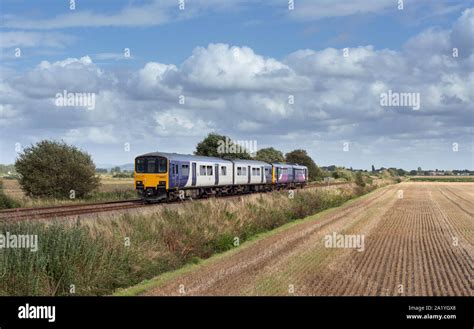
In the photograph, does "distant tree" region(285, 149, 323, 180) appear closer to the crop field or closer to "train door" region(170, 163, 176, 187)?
"train door" region(170, 163, 176, 187)

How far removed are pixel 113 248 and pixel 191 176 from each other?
20.4 meters

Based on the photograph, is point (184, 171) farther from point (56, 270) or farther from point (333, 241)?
point (56, 270)

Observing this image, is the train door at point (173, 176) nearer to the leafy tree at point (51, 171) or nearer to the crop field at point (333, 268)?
the leafy tree at point (51, 171)

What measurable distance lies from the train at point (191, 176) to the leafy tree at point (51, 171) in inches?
201

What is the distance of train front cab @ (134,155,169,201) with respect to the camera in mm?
30547

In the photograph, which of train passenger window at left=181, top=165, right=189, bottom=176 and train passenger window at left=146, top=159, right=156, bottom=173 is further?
train passenger window at left=181, top=165, right=189, bottom=176

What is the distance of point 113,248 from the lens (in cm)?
1360

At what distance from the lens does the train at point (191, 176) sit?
101ft

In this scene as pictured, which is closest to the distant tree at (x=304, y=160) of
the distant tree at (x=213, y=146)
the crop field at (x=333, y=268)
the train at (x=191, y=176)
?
the distant tree at (x=213, y=146)

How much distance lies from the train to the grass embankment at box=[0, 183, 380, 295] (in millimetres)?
8827

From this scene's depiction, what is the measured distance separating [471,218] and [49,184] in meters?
23.9

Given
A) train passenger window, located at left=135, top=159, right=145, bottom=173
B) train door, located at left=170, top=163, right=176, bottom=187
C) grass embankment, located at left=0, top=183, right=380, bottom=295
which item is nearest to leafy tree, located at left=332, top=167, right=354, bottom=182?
train door, located at left=170, top=163, right=176, bottom=187

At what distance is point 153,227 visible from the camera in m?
16.4
